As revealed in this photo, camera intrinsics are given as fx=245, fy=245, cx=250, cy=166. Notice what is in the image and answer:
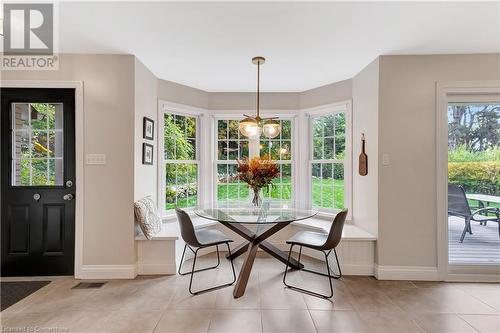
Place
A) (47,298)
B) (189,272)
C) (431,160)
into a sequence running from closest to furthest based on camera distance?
(47,298) → (431,160) → (189,272)

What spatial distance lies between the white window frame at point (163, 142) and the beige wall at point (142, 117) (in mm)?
62

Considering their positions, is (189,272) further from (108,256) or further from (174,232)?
(108,256)

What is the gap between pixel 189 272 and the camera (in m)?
2.86

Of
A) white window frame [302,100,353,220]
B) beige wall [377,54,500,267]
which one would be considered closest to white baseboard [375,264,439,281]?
beige wall [377,54,500,267]

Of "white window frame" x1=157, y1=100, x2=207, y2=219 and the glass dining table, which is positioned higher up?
"white window frame" x1=157, y1=100, x2=207, y2=219

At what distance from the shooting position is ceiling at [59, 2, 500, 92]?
1923mm

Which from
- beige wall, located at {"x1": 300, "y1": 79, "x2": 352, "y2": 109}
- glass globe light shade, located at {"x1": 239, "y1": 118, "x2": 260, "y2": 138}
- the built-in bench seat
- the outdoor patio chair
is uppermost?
beige wall, located at {"x1": 300, "y1": 79, "x2": 352, "y2": 109}

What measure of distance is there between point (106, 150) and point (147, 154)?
17.5 inches

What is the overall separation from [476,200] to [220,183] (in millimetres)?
3246

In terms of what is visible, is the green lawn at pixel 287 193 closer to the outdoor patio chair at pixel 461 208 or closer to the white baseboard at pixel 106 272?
the white baseboard at pixel 106 272

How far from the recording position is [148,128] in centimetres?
304

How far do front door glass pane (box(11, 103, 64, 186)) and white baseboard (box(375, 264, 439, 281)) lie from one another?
3.70 m

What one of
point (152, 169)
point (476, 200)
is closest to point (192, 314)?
point (152, 169)

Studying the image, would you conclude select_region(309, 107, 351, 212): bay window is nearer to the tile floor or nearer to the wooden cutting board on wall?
the wooden cutting board on wall
